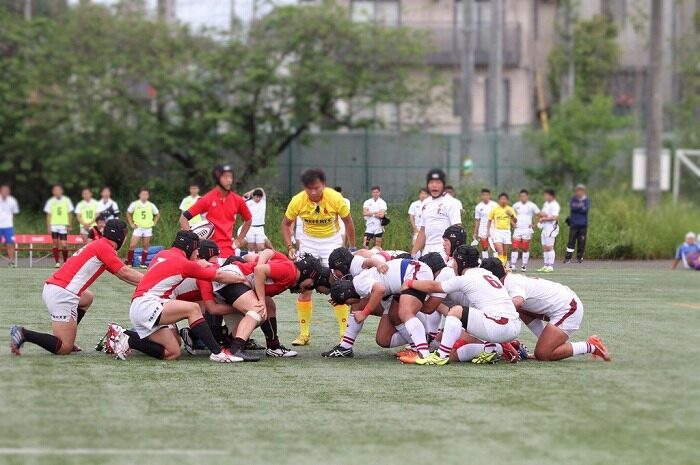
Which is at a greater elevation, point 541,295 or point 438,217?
point 438,217

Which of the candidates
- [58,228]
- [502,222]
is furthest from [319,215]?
[58,228]

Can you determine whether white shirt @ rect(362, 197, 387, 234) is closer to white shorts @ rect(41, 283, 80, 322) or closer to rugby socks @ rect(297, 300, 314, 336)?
rugby socks @ rect(297, 300, 314, 336)

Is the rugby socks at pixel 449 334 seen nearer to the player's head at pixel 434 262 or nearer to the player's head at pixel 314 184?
the player's head at pixel 434 262

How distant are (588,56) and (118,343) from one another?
139ft

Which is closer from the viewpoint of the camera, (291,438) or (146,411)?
(291,438)

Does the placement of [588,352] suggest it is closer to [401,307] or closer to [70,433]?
[401,307]

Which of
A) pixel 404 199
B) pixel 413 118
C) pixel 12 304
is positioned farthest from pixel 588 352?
pixel 413 118

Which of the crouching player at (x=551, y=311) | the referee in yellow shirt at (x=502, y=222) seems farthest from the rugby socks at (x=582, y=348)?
the referee in yellow shirt at (x=502, y=222)

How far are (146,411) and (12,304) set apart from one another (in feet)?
30.5

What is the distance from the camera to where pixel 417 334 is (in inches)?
481

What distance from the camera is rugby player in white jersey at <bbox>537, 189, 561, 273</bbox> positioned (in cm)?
2778

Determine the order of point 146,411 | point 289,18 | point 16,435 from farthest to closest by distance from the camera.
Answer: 1. point 289,18
2. point 146,411
3. point 16,435

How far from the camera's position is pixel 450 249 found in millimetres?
12766

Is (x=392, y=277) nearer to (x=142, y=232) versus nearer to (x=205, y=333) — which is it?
(x=205, y=333)
